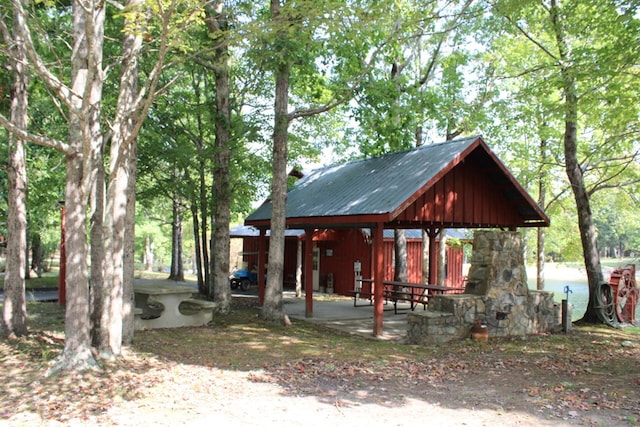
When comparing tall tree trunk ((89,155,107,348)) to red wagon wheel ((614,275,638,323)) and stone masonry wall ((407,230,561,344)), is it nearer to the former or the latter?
stone masonry wall ((407,230,561,344))

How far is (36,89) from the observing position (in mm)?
12312

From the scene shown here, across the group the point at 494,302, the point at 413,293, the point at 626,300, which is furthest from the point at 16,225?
the point at 626,300

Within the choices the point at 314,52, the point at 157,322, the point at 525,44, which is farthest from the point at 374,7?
the point at 525,44

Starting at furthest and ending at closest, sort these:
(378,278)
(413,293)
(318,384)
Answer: (413,293), (378,278), (318,384)

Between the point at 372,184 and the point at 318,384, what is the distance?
6.42m

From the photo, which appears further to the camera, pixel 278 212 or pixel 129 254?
pixel 278 212

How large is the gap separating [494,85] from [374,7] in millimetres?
14047

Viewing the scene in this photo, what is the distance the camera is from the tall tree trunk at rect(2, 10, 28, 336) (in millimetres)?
8828

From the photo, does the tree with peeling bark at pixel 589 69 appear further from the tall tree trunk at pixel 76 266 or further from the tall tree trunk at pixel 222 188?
the tall tree trunk at pixel 76 266

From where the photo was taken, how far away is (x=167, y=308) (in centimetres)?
1109

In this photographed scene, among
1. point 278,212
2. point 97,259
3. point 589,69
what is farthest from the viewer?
point 278,212

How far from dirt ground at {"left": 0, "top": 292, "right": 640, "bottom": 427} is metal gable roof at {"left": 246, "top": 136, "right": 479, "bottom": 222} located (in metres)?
2.90

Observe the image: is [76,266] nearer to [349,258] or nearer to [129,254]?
[129,254]

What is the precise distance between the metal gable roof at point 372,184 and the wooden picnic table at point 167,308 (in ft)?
10.7
